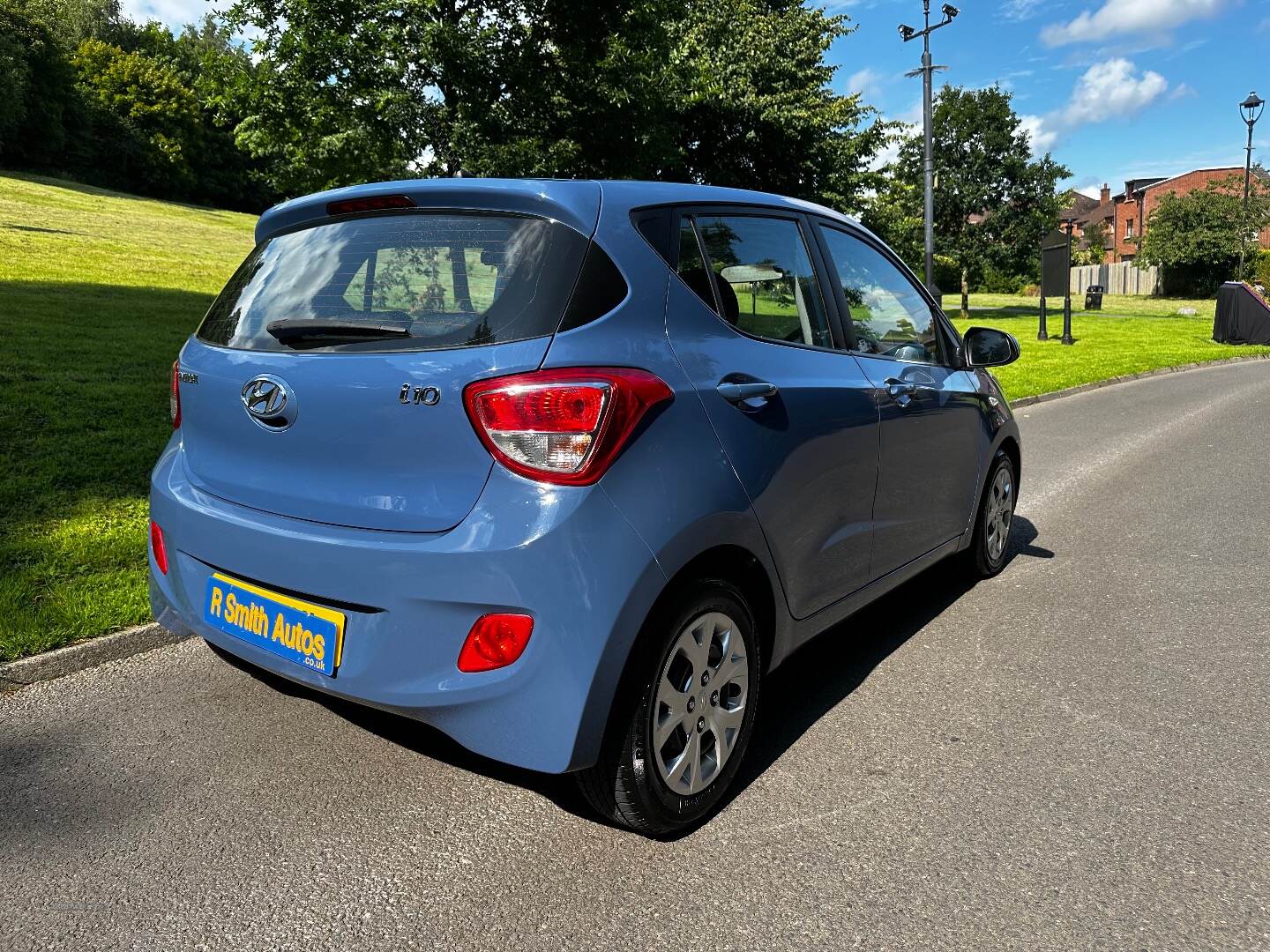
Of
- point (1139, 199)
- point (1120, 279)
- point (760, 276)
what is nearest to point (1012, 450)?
point (760, 276)

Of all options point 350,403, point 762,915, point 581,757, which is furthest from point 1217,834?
point 350,403

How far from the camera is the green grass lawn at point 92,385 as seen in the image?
4.25 meters

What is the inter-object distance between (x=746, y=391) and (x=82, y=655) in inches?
111

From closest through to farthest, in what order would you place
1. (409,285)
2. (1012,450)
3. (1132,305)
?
(409,285) → (1012,450) → (1132,305)

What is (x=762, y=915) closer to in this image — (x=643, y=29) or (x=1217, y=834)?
(x=1217, y=834)

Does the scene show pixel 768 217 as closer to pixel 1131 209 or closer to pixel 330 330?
pixel 330 330

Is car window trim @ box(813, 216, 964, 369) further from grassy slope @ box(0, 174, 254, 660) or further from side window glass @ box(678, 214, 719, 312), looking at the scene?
grassy slope @ box(0, 174, 254, 660)

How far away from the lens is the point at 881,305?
12.9 ft

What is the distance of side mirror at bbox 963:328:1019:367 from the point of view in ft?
14.8

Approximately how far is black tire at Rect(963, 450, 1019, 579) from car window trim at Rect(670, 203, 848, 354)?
1739 millimetres

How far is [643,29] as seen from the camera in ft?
54.3

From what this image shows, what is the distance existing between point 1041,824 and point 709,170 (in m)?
26.3

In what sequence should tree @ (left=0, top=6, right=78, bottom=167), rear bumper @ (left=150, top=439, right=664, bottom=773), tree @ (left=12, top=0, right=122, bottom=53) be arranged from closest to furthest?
1. rear bumper @ (left=150, top=439, right=664, bottom=773)
2. tree @ (left=0, top=6, right=78, bottom=167)
3. tree @ (left=12, top=0, right=122, bottom=53)

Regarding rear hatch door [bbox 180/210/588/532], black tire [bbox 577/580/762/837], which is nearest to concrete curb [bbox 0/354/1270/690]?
rear hatch door [bbox 180/210/588/532]
